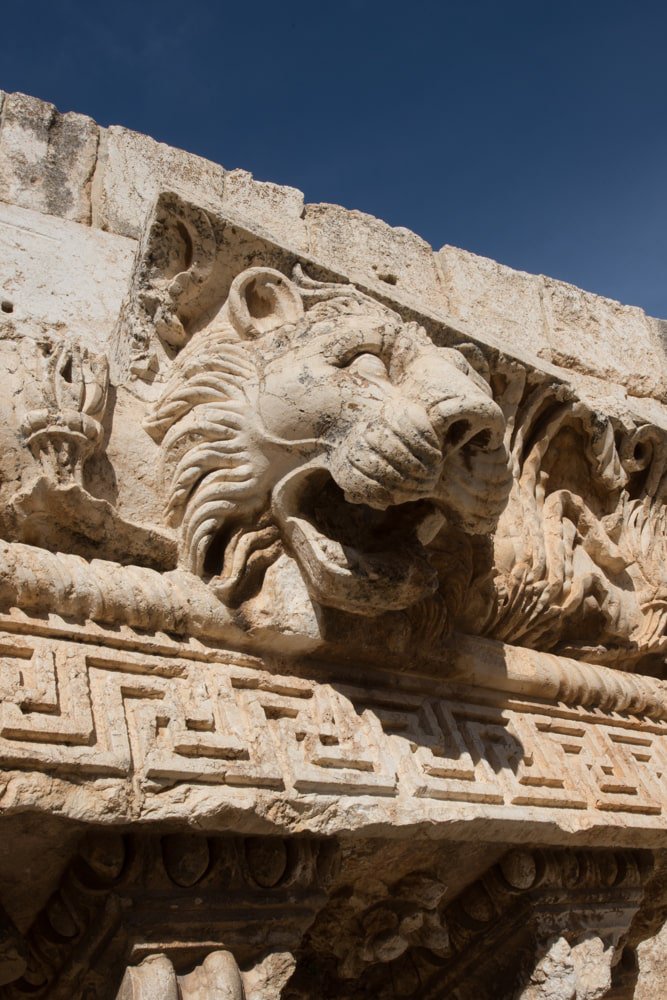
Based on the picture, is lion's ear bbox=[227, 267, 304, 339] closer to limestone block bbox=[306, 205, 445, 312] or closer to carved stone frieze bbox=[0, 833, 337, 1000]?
limestone block bbox=[306, 205, 445, 312]

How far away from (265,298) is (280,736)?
1.23 metres

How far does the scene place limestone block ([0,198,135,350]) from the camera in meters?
2.82

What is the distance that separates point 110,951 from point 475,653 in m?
1.26

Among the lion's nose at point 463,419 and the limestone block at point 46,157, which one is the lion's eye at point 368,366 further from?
the limestone block at point 46,157

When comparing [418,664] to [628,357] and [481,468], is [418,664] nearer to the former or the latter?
[481,468]

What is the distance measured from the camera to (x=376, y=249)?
4.01 meters

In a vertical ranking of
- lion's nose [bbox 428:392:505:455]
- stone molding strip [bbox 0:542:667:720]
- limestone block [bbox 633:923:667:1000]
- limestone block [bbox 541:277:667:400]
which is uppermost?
limestone block [bbox 541:277:667:400]

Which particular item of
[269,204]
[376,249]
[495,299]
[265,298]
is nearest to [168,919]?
[265,298]

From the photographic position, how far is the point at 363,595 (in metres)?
2.24

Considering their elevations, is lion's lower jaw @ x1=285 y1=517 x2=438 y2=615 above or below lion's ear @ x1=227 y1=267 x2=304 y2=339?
below

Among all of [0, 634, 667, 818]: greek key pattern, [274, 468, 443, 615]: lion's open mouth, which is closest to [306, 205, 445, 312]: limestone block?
[274, 468, 443, 615]: lion's open mouth

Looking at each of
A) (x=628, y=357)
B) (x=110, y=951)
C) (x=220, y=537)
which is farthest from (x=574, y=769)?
(x=628, y=357)

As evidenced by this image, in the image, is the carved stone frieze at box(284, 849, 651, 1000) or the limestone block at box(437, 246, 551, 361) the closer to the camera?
the carved stone frieze at box(284, 849, 651, 1000)

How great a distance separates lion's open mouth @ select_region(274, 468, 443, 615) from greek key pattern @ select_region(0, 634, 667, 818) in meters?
0.25
